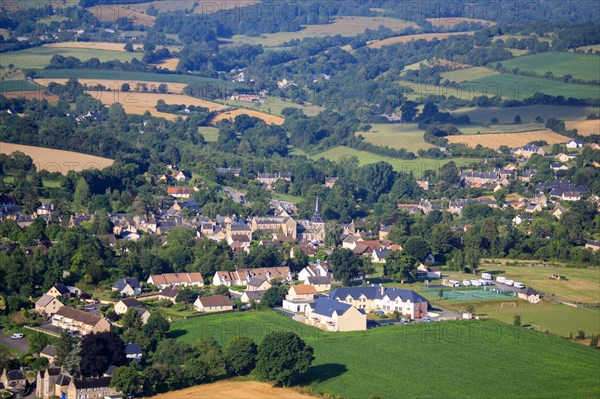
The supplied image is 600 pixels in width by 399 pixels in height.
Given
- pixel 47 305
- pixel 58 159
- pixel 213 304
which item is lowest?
pixel 213 304

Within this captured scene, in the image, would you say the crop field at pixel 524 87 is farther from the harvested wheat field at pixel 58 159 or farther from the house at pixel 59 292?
the house at pixel 59 292

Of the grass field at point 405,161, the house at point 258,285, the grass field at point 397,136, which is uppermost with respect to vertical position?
the grass field at point 397,136

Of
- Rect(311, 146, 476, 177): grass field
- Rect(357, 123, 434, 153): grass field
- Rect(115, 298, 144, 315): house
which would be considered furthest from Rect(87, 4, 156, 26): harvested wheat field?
Rect(115, 298, 144, 315): house

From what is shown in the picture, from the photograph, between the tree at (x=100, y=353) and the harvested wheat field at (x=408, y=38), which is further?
the harvested wheat field at (x=408, y=38)

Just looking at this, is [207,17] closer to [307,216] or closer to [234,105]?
[234,105]

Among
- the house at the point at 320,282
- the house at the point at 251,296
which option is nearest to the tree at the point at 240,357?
the house at the point at 251,296

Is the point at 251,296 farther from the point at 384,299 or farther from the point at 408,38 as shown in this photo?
the point at 408,38

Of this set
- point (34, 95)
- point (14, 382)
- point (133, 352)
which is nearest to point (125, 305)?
point (133, 352)
